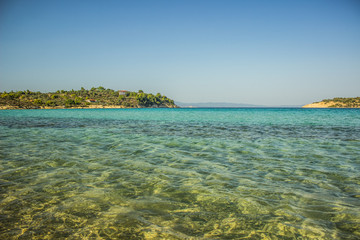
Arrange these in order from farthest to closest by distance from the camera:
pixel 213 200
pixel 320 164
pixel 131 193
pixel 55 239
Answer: pixel 320 164 < pixel 131 193 < pixel 213 200 < pixel 55 239

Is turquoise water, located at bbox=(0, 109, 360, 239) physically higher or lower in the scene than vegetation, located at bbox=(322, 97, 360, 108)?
lower

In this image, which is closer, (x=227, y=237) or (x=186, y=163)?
(x=227, y=237)

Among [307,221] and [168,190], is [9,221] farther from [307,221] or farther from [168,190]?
[307,221]

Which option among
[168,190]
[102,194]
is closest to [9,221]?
[102,194]

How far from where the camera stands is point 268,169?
646 centimetres

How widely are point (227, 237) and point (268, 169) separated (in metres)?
4.02

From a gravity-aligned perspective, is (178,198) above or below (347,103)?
below

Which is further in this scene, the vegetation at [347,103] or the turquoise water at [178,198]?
the vegetation at [347,103]

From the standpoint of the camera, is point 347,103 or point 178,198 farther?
point 347,103

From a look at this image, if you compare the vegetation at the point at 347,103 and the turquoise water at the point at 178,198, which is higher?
the vegetation at the point at 347,103

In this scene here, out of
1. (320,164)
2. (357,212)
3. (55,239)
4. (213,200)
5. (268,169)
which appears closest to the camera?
(55,239)

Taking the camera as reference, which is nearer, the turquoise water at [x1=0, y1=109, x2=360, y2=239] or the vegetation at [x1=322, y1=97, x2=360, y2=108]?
the turquoise water at [x1=0, y1=109, x2=360, y2=239]

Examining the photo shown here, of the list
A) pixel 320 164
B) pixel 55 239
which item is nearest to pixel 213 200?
pixel 55 239

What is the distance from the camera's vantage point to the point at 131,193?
15.1 feet
